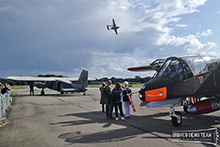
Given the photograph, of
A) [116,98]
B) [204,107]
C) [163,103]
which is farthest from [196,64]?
[116,98]

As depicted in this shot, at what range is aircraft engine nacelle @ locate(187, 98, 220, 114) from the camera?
7242 millimetres

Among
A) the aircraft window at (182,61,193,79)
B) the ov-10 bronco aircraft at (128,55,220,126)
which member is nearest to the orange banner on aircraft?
the ov-10 bronco aircraft at (128,55,220,126)

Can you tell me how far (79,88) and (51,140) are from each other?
75.2ft

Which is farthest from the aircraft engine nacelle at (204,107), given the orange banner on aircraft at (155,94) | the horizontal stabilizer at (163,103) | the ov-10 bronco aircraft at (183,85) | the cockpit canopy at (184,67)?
the orange banner on aircraft at (155,94)

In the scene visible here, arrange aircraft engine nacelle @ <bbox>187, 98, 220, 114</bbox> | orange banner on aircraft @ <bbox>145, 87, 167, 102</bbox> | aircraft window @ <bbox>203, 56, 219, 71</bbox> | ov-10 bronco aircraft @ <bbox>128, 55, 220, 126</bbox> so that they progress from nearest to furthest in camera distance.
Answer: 1. orange banner on aircraft @ <bbox>145, 87, 167, 102</bbox>
2. ov-10 bronco aircraft @ <bbox>128, 55, 220, 126</bbox>
3. aircraft engine nacelle @ <bbox>187, 98, 220, 114</bbox>
4. aircraft window @ <bbox>203, 56, 219, 71</bbox>

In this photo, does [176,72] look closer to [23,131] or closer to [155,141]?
[155,141]

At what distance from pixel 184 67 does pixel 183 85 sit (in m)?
0.78

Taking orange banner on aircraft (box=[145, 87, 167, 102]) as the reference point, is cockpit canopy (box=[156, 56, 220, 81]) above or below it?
above

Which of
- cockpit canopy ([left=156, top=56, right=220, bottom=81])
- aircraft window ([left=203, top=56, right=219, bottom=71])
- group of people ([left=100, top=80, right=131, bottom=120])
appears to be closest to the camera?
cockpit canopy ([left=156, top=56, right=220, bottom=81])

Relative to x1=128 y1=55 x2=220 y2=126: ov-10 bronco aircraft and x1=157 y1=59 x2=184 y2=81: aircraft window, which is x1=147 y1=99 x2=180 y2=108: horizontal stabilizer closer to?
x1=128 y1=55 x2=220 y2=126: ov-10 bronco aircraft

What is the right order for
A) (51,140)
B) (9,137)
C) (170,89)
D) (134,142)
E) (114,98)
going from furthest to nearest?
(114,98)
(170,89)
(9,137)
(51,140)
(134,142)

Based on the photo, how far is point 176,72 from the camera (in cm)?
737

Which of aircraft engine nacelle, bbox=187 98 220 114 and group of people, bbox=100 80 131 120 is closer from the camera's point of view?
aircraft engine nacelle, bbox=187 98 220 114

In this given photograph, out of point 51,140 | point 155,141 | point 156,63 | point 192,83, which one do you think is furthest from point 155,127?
point 156,63
